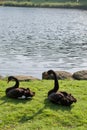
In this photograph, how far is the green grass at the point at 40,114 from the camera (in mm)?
13289

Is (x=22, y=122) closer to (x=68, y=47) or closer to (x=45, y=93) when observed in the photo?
(x=45, y=93)

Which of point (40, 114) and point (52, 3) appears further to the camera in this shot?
point (52, 3)

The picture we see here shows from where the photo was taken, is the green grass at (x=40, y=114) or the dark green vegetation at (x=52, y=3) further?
the dark green vegetation at (x=52, y=3)

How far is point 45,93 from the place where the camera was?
A: 1716 centimetres

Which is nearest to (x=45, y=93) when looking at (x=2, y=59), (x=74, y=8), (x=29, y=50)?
(x=2, y=59)

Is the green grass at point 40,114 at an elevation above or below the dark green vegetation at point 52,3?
below

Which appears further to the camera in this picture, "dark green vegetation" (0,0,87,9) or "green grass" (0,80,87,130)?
"dark green vegetation" (0,0,87,9)

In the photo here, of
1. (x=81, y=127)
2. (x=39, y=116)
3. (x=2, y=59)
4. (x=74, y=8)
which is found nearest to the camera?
(x=81, y=127)

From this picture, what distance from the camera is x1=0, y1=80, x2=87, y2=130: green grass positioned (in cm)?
A: 1329

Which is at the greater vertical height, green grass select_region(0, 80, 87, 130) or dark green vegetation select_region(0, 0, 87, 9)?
dark green vegetation select_region(0, 0, 87, 9)

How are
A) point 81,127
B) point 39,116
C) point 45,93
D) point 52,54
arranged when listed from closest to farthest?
point 81,127
point 39,116
point 45,93
point 52,54

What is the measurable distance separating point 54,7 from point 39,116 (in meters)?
173

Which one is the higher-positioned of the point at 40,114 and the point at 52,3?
the point at 52,3

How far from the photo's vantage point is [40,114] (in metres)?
14.3
